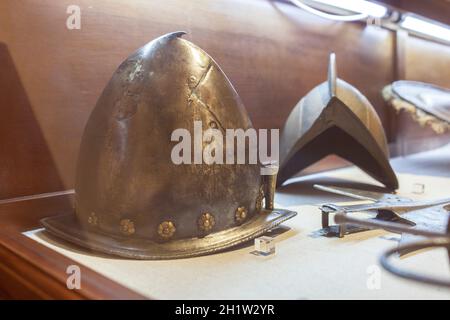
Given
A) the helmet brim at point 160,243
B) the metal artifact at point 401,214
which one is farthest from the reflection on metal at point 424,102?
the helmet brim at point 160,243

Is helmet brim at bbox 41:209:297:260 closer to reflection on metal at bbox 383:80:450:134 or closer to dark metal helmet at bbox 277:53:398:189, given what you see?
dark metal helmet at bbox 277:53:398:189

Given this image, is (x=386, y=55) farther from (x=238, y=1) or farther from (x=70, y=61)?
(x=70, y=61)

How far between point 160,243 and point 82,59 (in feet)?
A: 1.70

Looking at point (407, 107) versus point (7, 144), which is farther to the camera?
point (407, 107)

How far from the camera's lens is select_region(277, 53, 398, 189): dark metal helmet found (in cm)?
123

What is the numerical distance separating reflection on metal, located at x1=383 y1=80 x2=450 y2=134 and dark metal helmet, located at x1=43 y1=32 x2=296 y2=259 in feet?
3.30

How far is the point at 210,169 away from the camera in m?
0.83

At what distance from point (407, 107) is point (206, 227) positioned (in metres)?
1.25

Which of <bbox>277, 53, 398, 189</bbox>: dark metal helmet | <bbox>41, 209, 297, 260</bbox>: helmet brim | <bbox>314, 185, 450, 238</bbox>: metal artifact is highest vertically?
<bbox>277, 53, 398, 189</bbox>: dark metal helmet

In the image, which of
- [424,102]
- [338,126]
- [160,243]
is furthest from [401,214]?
[424,102]

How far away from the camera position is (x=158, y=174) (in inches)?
31.2

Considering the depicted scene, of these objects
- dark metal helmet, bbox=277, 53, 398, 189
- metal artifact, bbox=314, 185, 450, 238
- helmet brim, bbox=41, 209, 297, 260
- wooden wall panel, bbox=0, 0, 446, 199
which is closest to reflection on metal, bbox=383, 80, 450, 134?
dark metal helmet, bbox=277, 53, 398, 189
